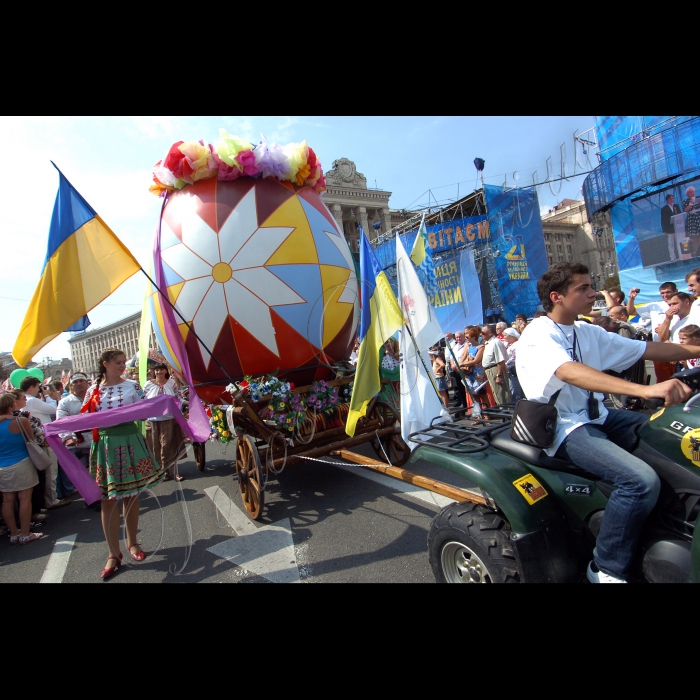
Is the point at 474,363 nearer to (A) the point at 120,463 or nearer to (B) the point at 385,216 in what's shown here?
(A) the point at 120,463

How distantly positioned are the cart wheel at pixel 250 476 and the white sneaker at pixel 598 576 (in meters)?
2.60

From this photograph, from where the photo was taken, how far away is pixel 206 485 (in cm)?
545

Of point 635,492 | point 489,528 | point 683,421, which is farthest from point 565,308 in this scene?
point 489,528

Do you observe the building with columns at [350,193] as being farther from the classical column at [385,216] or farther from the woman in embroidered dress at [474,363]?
the woman in embroidered dress at [474,363]

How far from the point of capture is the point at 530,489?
2.09 meters

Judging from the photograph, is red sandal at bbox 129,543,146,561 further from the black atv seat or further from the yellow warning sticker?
the yellow warning sticker

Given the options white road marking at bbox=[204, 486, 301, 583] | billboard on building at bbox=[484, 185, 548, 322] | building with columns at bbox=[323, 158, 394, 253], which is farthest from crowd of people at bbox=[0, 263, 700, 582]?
building with columns at bbox=[323, 158, 394, 253]

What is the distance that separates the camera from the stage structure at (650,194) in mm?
16859

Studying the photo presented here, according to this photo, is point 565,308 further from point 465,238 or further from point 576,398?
point 465,238

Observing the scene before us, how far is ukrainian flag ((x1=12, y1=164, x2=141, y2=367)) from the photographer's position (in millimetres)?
2914

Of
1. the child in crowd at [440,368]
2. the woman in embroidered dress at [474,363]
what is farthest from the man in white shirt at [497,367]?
the child in crowd at [440,368]

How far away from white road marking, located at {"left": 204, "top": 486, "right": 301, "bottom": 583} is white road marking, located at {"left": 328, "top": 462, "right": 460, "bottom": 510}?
0.82m

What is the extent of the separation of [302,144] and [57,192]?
102 inches

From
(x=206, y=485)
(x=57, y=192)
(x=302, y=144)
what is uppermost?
(x=302, y=144)
